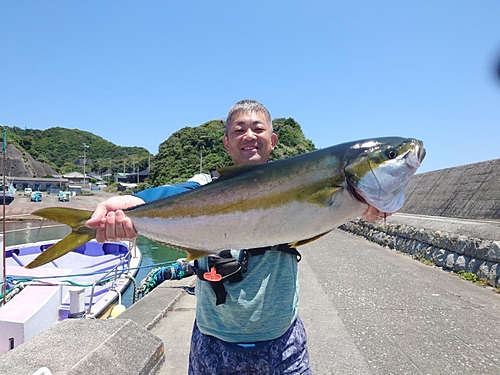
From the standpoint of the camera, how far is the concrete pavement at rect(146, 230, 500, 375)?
3998mm

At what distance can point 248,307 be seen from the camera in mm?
1926

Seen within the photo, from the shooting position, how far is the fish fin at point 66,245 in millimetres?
1866

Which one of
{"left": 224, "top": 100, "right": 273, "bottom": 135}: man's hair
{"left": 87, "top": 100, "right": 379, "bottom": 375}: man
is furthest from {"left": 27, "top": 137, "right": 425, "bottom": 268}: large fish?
{"left": 224, "top": 100, "right": 273, "bottom": 135}: man's hair

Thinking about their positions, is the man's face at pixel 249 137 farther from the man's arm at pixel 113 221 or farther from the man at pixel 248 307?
the man's arm at pixel 113 221

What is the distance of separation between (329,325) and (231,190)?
4.07 metres

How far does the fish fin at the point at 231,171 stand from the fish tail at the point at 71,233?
76 cm

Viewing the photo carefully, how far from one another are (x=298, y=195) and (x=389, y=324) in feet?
14.3

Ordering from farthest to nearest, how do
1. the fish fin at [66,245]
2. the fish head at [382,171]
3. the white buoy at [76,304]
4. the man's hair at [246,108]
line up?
the white buoy at [76,304]
the man's hair at [246,108]
the fish fin at [66,245]
the fish head at [382,171]

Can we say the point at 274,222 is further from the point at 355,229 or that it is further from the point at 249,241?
the point at 355,229

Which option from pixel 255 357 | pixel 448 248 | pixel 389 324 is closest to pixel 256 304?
pixel 255 357

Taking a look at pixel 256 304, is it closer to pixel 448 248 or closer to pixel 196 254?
pixel 196 254

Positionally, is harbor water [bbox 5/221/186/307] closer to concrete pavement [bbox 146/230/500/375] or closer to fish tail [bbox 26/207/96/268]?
concrete pavement [bbox 146/230/500/375]

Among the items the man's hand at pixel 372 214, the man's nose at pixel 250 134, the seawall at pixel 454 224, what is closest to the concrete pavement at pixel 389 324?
the seawall at pixel 454 224

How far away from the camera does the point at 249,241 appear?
66.2 inches
